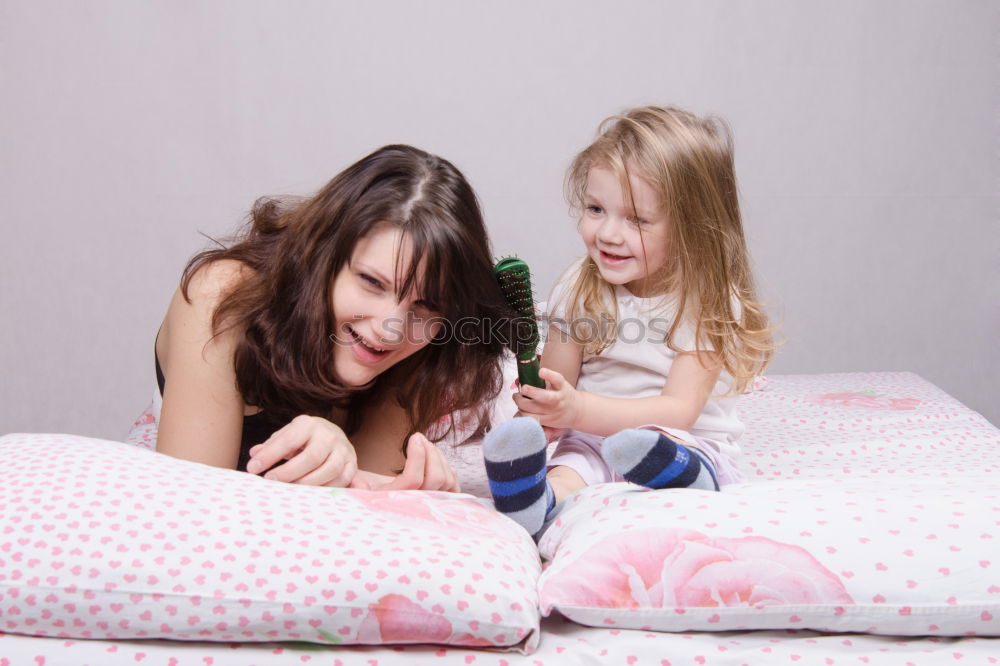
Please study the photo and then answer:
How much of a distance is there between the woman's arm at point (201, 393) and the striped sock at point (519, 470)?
0.39m

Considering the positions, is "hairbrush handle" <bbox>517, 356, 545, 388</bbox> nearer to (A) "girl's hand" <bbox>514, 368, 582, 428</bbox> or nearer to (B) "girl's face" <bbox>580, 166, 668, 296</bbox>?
(A) "girl's hand" <bbox>514, 368, 582, 428</bbox>

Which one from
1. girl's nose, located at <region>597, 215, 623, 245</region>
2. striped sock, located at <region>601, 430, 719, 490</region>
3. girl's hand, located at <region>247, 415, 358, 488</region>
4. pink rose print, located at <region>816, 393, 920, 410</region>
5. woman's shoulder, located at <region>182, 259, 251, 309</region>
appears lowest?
pink rose print, located at <region>816, 393, 920, 410</region>

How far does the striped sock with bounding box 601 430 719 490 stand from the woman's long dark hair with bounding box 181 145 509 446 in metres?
0.30

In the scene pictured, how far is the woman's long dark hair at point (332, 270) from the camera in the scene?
1.27 metres

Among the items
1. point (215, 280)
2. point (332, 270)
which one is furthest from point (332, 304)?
point (215, 280)

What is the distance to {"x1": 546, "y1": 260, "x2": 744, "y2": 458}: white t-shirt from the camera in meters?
1.60

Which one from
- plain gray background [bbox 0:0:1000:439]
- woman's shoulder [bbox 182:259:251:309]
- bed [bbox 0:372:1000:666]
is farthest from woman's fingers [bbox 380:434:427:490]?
plain gray background [bbox 0:0:1000:439]

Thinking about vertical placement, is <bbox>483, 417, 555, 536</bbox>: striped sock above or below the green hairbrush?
below

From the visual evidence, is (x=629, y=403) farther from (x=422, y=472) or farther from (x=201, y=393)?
(x=201, y=393)

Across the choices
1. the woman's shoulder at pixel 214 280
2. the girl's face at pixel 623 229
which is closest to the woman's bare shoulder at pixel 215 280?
the woman's shoulder at pixel 214 280

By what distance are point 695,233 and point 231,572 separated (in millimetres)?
940

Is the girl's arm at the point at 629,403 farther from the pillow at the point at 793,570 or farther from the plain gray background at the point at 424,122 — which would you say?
the plain gray background at the point at 424,122

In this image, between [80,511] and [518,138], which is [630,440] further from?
[518,138]

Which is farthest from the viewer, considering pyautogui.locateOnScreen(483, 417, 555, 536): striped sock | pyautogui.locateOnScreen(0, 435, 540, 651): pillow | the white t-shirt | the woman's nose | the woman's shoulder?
the white t-shirt
